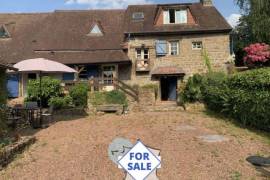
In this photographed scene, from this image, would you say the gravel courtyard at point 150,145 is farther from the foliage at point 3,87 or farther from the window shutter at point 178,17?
the window shutter at point 178,17

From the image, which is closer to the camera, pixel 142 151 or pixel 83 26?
pixel 142 151

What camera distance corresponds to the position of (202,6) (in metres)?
32.7

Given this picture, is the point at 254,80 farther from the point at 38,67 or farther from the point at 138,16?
the point at 138,16

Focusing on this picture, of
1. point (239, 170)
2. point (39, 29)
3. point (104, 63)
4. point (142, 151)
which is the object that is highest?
point (39, 29)

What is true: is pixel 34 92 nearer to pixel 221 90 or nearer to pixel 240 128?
pixel 221 90

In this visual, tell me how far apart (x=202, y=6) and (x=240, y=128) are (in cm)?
1853

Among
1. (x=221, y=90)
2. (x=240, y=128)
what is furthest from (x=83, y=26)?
(x=240, y=128)

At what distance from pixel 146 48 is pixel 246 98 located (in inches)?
609

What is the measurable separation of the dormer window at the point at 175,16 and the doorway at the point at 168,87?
13.8 ft

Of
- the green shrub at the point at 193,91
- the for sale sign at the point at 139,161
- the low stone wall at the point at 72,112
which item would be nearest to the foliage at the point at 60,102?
the low stone wall at the point at 72,112

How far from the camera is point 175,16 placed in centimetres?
3112

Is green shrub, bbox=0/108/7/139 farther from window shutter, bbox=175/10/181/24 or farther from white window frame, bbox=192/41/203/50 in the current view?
window shutter, bbox=175/10/181/24

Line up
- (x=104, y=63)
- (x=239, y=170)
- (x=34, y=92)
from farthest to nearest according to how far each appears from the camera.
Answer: (x=104, y=63) < (x=34, y=92) < (x=239, y=170)

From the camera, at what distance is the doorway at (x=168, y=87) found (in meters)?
30.7
